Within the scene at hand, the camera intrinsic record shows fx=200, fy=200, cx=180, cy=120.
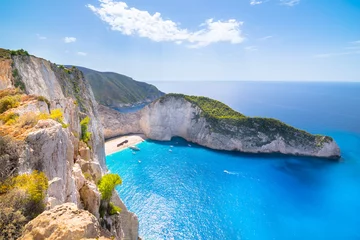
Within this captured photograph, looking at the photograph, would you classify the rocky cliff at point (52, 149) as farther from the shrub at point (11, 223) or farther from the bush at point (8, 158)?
the shrub at point (11, 223)

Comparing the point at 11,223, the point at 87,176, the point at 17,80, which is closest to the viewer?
the point at 11,223

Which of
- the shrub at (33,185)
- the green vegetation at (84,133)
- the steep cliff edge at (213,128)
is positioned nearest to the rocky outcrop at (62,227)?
the shrub at (33,185)

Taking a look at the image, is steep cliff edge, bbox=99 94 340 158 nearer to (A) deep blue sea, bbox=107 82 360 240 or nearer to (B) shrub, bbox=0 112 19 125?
(A) deep blue sea, bbox=107 82 360 240

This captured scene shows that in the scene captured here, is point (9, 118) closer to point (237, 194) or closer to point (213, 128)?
point (237, 194)

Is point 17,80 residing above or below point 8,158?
above

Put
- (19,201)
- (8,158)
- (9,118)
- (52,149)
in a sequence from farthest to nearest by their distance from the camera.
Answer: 1. (9,118)
2. (52,149)
3. (8,158)
4. (19,201)

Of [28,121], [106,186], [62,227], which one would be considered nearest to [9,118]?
[28,121]

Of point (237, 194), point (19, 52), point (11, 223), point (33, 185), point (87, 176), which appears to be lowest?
point (237, 194)
